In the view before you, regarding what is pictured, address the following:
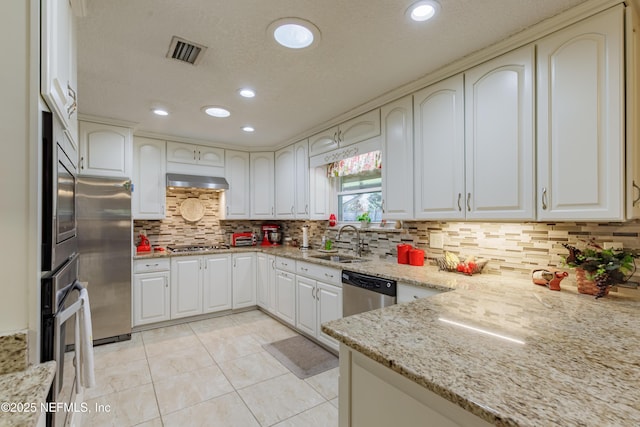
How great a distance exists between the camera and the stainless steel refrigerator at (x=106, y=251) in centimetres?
294

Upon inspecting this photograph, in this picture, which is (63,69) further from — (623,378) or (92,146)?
(92,146)

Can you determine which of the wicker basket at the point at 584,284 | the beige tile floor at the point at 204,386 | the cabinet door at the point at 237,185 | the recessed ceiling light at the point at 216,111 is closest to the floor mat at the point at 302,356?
the beige tile floor at the point at 204,386

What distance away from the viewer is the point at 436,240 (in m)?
2.49

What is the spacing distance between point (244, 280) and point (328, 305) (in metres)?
1.62

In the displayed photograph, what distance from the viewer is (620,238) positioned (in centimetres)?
162

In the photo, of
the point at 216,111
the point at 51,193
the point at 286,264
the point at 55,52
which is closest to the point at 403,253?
the point at 286,264

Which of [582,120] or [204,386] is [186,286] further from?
[582,120]

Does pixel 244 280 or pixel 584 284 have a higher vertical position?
pixel 584 284

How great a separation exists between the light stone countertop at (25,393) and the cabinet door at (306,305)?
2.29m

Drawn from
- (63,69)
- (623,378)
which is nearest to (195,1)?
(63,69)

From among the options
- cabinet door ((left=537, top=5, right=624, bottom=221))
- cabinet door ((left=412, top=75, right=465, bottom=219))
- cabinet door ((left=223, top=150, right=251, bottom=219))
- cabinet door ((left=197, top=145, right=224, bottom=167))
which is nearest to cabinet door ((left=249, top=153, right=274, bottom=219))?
cabinet door ((left=223, top=150, right=251, bottom=219))

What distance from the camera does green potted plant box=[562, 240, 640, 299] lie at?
145cm

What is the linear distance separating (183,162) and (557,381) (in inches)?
160

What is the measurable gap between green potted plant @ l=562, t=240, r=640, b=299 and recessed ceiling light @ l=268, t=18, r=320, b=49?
6.15 feet
